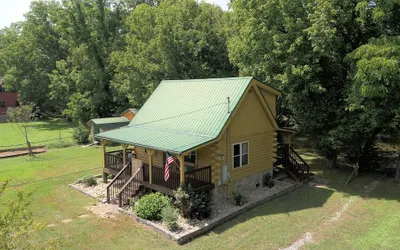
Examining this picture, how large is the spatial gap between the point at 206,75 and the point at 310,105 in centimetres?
1176

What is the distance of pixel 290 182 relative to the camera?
17.9 meters

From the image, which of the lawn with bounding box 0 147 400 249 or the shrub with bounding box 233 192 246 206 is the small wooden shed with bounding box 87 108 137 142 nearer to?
the lawn with bounding box 0 147 400 249

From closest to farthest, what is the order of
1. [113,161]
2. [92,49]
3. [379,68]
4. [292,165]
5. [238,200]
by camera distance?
[238,200]
[379,68]
[113,161]
[292,165]
[92,49]

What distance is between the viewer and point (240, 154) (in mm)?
15367

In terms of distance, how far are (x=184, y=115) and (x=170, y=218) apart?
5939mm

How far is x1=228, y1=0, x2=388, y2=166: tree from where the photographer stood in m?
17.1

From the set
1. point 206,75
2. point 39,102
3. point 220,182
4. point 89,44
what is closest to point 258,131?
point 220,182

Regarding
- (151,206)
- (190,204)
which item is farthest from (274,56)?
(151,206)

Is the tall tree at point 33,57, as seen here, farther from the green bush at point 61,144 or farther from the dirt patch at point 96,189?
the dirt patch at point 96,189

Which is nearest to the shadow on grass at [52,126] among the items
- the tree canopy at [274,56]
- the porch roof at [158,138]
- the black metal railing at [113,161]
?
the tree canopy at [274,56]

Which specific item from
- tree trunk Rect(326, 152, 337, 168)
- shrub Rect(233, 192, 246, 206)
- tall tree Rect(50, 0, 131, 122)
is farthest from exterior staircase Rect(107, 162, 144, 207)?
tall tree Rect(50, 0, 131, 122)

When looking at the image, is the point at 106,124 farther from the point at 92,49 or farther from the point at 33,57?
the point at 33,57

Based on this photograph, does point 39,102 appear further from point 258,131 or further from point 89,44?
point 258,131

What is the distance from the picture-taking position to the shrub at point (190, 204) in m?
12.6
